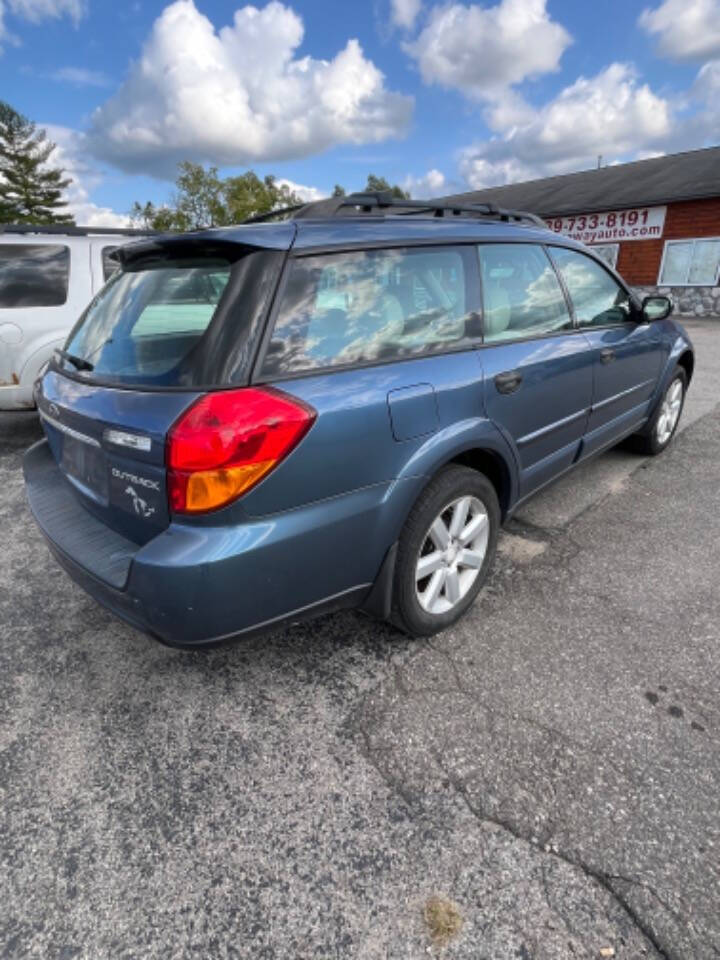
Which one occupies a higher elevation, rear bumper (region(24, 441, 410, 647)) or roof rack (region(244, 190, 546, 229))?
roof rack (region(244, 190, 546, 229))

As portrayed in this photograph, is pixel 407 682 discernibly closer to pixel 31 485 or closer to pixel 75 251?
pixel 31 485

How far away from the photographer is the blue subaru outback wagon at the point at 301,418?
1.68 meters

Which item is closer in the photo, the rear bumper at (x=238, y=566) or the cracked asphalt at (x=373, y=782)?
the cracked asphalt at (x=373, y=782)

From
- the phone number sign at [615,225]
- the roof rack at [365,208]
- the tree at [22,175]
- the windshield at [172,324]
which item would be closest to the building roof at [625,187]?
the phone number sign at [615,225]

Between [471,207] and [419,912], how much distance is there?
2.88 meters

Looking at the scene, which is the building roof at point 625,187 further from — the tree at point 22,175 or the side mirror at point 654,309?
the tree at point 22,175

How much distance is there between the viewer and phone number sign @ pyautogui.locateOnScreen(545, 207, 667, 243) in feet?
55.6

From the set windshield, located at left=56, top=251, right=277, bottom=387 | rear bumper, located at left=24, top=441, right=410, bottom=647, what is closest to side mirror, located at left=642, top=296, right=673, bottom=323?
rear bumper, located at left=24, top=441, right=410, bottom=647

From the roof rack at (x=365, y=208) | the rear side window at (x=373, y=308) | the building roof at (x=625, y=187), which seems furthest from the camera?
the building roof at (x=625, y=187)

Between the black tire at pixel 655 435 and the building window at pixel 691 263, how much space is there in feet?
47.1

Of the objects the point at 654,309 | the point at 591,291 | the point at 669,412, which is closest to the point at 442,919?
the point at 591,291

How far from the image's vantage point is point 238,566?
66.0 inches

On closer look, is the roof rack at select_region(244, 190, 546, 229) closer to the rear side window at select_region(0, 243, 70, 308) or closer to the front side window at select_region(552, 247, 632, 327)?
the front side window at select_region(552, 247, 632, 327)

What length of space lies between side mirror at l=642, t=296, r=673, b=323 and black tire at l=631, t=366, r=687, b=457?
0.69 meters
